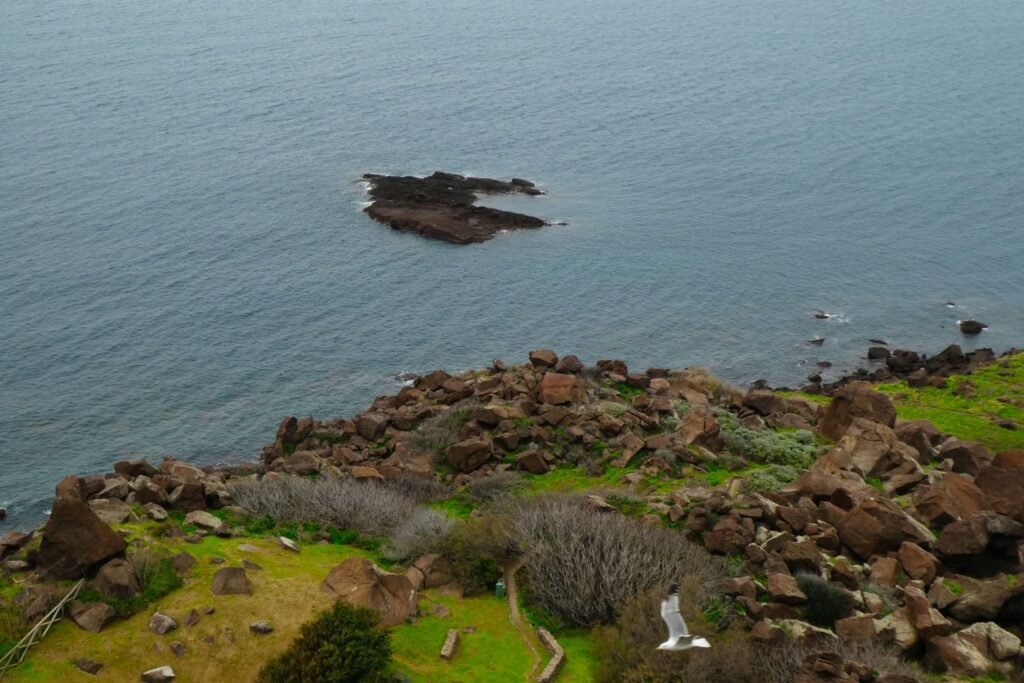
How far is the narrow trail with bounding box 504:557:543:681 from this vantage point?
Result: 23.4 m

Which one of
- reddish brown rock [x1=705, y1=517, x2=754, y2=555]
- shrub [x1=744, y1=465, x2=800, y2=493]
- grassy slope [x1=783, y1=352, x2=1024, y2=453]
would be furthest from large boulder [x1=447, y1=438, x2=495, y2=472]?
grassy slope [x1=783, y1=352, x2=1024, y2=453]

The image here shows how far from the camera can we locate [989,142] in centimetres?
10931

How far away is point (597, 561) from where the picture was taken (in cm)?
2508

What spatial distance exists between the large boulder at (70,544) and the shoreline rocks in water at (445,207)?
209ft

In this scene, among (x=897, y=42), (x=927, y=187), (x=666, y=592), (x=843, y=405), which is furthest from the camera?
(x=897, y=42)

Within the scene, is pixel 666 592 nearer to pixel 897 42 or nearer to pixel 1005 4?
pixel 897 42

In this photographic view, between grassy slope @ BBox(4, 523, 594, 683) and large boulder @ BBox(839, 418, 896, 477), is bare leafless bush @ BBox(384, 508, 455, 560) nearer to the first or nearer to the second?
grassy slope @ BBox(4, 523, 594, 683)

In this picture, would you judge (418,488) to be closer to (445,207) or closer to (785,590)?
(785,590)

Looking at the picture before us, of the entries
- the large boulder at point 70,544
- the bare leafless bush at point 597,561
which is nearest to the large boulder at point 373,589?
the bare leafless bush at point 597,561

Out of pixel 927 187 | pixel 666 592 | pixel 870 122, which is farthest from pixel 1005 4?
pixel 666 592

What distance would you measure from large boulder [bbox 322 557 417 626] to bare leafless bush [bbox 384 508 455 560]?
8.17ft

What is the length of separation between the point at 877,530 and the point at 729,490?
5.39 metres

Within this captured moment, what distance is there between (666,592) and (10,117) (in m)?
108

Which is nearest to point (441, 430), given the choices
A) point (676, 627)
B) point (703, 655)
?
point (703, 655)
